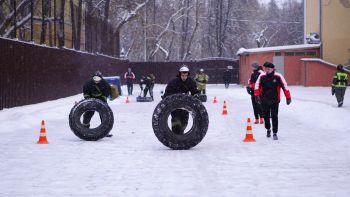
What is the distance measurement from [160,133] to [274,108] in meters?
3.18

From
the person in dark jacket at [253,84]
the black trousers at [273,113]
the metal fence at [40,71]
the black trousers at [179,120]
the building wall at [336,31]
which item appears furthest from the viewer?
the building wall at [336,31]

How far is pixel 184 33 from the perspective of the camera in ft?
252

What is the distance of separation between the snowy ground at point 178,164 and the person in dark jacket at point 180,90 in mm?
585

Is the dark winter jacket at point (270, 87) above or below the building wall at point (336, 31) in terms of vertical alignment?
below

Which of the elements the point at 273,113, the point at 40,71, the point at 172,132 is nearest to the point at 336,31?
the point at 40,71

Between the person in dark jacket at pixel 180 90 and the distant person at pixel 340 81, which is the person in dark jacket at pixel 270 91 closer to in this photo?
the person in dark jacket at pixel 180 90

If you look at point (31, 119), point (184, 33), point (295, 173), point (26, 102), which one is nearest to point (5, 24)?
point (26, 102)

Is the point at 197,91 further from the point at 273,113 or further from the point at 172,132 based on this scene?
the point at 273,113

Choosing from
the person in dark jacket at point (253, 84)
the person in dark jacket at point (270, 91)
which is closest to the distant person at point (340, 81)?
the person in dark jacket at point (253, 84)

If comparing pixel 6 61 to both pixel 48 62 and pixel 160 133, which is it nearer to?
pixel 48 62

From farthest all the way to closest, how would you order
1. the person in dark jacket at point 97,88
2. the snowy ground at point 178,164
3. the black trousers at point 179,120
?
the person in dark jacket at point 97,88, the black trousers at point 179,120, the snowy ground at point 178,164

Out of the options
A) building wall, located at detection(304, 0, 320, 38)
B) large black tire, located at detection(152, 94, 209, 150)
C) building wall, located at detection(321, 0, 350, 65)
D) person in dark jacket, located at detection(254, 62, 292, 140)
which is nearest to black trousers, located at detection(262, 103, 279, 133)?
person in dark jacket, located at detection(254, 62, 292, 140)

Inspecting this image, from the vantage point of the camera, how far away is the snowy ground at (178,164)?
8.20m

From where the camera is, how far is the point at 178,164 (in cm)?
1052
